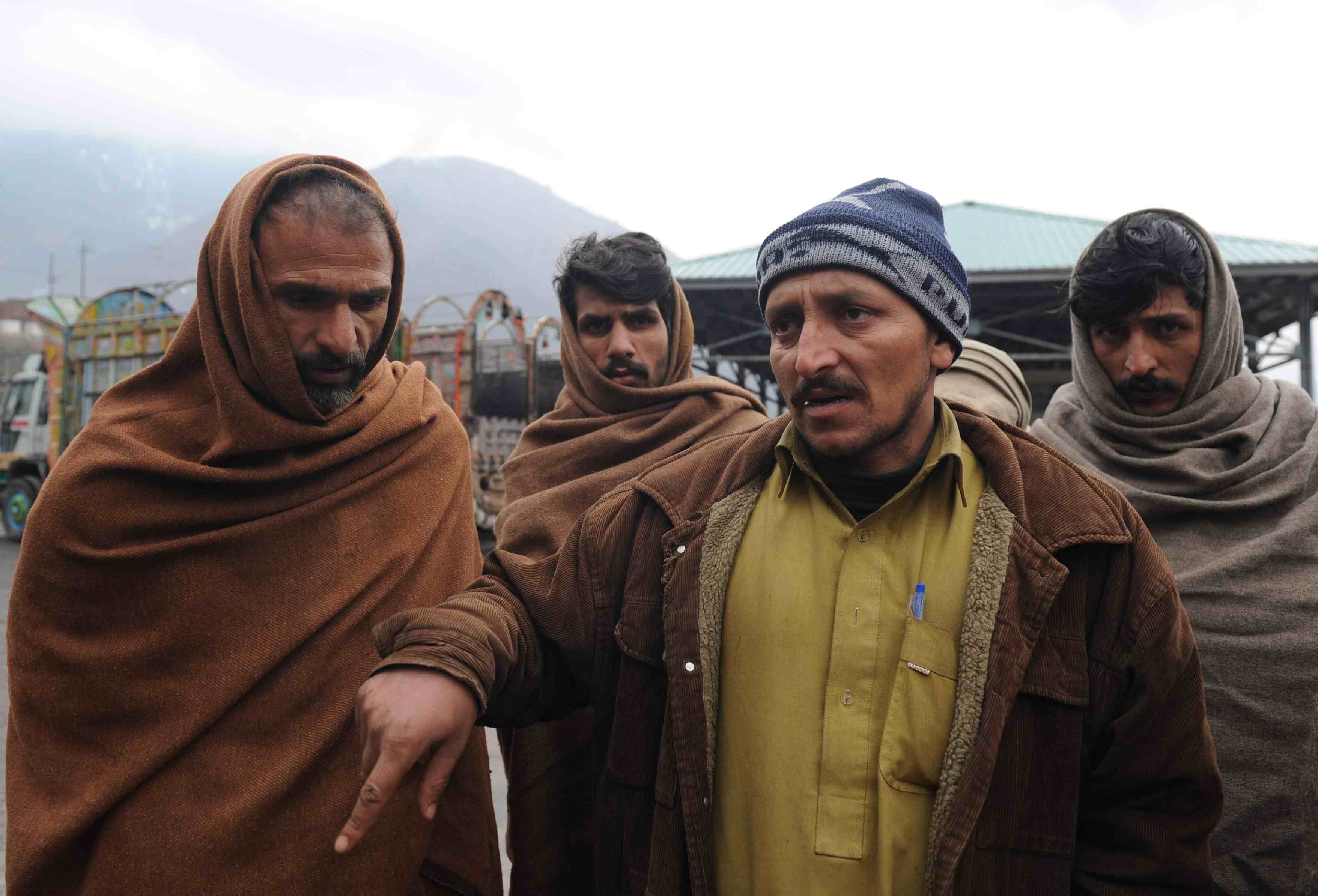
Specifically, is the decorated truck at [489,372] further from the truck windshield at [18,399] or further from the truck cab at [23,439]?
the truck windshield at [18,399]

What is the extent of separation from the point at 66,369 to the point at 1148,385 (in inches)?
593

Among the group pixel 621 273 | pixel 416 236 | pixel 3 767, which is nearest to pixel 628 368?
pixel 621 273

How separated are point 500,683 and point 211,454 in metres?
0.91

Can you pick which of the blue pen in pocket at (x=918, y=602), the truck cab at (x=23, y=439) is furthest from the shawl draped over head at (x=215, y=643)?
the truck cab at (x=23, y=439)

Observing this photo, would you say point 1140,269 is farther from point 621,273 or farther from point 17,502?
point 17,502

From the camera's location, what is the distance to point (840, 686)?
4.49 feet

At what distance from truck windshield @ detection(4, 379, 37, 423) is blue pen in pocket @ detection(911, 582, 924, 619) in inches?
647

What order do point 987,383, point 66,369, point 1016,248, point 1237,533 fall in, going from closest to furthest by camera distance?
point 1237,533
point 987,383
point 1016,248
point 66,369

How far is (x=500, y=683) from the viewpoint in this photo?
1.40m

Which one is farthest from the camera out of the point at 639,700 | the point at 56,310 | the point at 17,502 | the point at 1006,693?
the point at 17,502

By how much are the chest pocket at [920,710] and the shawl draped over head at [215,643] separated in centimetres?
108

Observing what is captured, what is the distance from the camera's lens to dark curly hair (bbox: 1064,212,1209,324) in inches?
84.3

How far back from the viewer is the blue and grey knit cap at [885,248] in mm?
1439

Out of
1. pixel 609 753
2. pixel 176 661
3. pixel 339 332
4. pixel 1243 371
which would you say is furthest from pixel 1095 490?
pixel 176 661
